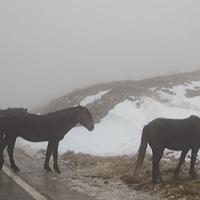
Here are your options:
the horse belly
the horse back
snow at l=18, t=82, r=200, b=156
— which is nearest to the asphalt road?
the horse belly

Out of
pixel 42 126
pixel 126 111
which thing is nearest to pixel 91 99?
pixel 126 111

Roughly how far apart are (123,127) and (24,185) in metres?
9.96

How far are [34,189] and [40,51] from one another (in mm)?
132600

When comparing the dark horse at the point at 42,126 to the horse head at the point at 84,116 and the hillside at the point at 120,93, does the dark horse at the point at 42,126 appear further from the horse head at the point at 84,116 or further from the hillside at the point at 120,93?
the hillside at the point at 120,93

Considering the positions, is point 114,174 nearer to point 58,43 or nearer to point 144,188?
point 144,188

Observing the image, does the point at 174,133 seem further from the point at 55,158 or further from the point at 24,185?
the point at 55,158

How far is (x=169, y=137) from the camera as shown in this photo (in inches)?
469

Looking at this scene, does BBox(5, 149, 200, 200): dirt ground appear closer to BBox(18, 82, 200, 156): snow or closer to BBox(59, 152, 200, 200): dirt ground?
BBox(59, 152, 200, 200): dirt ground

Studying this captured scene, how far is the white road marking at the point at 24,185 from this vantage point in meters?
10.1

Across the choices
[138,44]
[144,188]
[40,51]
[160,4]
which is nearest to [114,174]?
[144,188]

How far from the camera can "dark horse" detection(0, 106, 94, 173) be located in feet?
45.7

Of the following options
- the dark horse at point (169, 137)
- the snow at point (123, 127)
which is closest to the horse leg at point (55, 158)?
the dark horse at point (169, 137)

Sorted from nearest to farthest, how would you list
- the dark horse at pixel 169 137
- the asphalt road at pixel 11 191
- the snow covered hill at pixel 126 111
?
the asphalt road at pixel 11 191, the dark horse at pixel 169 137, the snow covered hill at pixel 126 111

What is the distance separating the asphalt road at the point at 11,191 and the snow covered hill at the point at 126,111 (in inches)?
246
